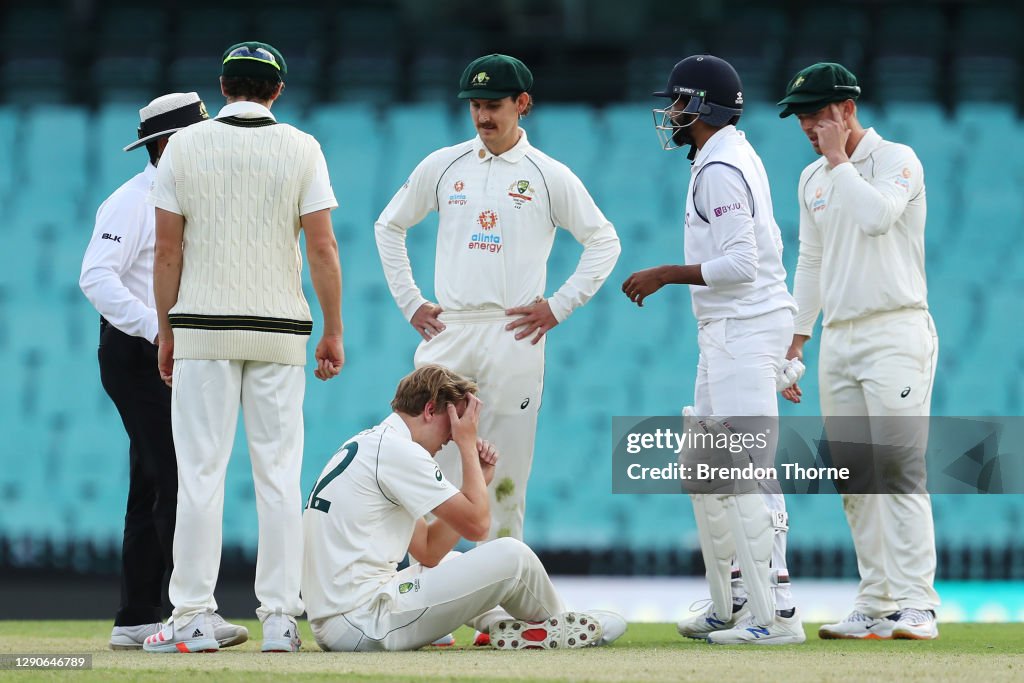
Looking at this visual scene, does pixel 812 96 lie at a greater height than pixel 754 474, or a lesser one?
greater

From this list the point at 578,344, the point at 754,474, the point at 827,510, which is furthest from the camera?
the point at 578,344

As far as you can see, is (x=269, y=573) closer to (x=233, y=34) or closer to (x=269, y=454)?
(x=269, y=454)

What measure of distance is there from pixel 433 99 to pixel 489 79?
21.5ft

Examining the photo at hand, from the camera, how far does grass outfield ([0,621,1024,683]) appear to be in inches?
131

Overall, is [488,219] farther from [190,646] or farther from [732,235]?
[190,646]

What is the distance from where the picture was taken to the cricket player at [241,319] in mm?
4145

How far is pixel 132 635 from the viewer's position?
4641mm

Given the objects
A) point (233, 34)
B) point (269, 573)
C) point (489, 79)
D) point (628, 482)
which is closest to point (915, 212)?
point (489, 79)

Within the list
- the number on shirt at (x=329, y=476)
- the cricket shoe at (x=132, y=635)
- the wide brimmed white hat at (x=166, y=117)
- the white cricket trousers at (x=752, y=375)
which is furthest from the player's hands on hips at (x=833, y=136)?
the cricket shoe at (x=132, y=635)

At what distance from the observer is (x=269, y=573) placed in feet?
13.6

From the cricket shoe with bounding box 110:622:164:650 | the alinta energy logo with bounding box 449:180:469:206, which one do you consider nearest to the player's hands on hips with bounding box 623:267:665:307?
the alinta energy logo with bounding box 449:180:469:206

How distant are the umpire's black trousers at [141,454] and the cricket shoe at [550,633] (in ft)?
3.97

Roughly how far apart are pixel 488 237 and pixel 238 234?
37.7 inches

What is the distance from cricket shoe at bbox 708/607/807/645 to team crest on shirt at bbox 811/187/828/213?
165 centimetres
